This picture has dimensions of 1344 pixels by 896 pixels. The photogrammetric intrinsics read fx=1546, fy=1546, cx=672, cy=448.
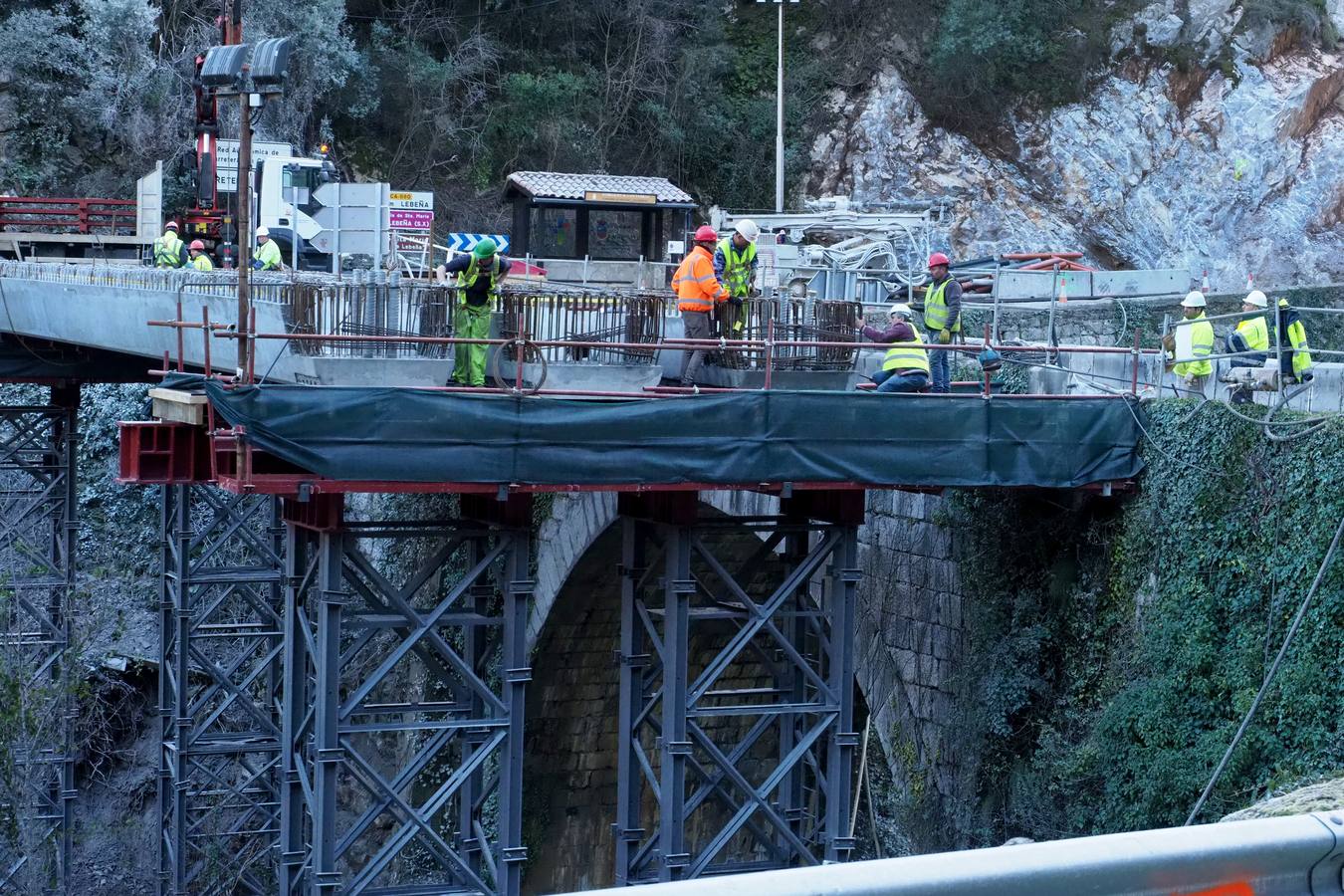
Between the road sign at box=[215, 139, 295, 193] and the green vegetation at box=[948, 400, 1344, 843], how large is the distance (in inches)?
733

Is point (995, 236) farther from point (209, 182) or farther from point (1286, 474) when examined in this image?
→ point (1286, 474)

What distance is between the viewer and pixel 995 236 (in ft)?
119

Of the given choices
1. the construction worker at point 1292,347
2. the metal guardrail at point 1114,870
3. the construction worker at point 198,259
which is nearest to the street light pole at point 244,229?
the construction worker at point 1292,347

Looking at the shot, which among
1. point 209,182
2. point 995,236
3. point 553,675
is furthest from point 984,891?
point 995,236

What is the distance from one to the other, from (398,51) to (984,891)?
123 feet

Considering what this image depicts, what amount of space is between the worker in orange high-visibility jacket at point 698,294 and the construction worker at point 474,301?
1.59 m

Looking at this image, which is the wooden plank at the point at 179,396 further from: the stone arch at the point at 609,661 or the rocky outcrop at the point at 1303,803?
the rocky outcrop at the point at 1303,803

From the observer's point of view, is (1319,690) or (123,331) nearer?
(1319,690)

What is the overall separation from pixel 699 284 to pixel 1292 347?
4585 millimetres

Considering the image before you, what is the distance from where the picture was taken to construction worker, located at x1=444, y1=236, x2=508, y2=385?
11648 mm

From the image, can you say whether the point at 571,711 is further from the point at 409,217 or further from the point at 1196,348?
the point at 1196,348

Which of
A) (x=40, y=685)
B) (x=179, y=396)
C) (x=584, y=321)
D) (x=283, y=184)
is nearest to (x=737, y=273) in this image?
(x=584, y=321)

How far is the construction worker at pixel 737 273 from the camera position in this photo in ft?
42.4

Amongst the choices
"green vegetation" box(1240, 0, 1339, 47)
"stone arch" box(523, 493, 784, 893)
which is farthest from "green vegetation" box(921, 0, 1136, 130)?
"stone arch" box(523, 493, 784, 893)
